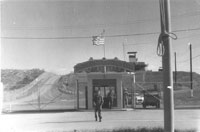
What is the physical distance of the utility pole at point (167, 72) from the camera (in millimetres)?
5977

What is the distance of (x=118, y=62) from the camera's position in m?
27.0

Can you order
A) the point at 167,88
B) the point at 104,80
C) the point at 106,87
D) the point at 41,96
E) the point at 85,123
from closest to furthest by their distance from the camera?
the point at 167,88 < the point at 85,123 < the point at 104,80 < the point at 106,87 < the point at 41,96

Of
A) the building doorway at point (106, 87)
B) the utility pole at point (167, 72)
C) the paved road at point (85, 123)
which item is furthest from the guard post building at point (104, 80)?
the utility pole at point (167, 72)

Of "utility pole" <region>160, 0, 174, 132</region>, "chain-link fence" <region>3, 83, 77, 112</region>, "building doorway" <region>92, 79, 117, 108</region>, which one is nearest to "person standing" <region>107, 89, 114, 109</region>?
"building doorway" <region>92, 79, 117, 108</region>

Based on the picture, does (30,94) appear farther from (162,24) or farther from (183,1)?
(162,24)

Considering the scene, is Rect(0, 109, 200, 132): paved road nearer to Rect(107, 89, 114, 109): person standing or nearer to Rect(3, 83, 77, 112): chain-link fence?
Rect(107, 89, 114, 109): person standing

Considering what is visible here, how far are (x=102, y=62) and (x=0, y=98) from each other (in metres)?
20.4

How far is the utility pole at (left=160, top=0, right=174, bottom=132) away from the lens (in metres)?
5.98

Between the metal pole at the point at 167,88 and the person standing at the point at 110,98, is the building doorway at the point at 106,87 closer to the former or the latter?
the person standing at the point at 110,98

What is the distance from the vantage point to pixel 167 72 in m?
6.03

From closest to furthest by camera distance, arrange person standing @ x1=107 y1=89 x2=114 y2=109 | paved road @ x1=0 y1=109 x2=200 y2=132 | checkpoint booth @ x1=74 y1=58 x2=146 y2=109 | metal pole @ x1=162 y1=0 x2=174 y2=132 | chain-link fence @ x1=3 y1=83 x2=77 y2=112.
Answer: metal pole @ x1=162 y1=0 x2=174 y2=132, paved road @ x1=0 y1=109 x2=200 y2=132, checkpoint booth @ x1=74 y1=58 x2=146 y2=109, person standing @ x1=107 y1=89 x2=114 y2=109, chain-link fence @ x1=3 y1=83 x2=77 y2=112

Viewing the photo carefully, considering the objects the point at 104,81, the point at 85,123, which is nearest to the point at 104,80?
the point at 104,81

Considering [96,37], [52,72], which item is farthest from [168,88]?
[52,72]

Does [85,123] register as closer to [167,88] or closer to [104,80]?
[167,88]
